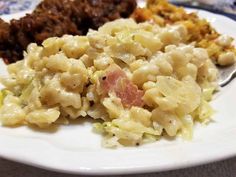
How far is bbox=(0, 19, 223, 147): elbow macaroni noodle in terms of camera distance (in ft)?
4.10

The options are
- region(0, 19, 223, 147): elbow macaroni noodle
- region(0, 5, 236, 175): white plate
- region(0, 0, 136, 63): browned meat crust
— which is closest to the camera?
region(0, 5, 236, 175): white plate

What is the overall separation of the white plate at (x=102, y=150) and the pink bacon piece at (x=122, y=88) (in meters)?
0.14

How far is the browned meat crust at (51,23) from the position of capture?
176 centimetres

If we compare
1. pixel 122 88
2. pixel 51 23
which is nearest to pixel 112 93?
pixel 122 88

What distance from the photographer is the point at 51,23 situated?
1.79 meters

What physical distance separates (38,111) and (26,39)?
0.59 m

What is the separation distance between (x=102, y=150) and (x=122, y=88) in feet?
0.86

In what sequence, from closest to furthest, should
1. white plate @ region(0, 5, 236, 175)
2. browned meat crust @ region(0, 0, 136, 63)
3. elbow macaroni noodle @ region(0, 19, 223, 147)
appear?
1. white plate @ region(0, 5, 236, 175)
2. elbow macaroni noodle @ region(0, 19, 223, 147)
3. browned meat crust @ region(0, 0, 136, 63)

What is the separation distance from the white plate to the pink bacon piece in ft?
0.45

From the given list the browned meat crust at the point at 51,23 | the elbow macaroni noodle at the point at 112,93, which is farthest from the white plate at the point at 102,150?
the browned meat crust at the point at 51,23

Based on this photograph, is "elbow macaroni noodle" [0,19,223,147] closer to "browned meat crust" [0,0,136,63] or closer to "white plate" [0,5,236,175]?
"white plate" [0,5,236,175]

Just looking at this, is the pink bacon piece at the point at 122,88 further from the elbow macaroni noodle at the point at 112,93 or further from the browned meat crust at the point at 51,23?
the browned meat crust at the point at 51,23

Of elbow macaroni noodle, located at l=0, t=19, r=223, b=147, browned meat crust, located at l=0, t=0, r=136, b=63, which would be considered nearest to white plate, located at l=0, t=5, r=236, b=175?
elbow macaroni noodle, located at l=0, t=19, r=223, b=147

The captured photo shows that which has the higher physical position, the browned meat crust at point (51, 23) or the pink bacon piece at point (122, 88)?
the pink bacon piece at point (122, 88)
